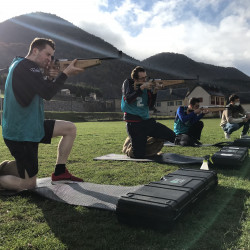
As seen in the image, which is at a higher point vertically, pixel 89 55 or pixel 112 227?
pixel 89 55

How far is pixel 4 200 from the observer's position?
3.92 meters

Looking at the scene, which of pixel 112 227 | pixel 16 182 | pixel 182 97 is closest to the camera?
pixel 112 227

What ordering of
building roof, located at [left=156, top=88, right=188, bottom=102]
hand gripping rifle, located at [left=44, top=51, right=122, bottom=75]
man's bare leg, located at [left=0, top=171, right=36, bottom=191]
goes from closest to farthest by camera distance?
man's bare leg, located at [left=0, top=171, right=36, bottom=191] < hand gripping rifle, located at [left=44, top=51, right=122, bottom=75] < building roof, located at [left=156, top=88, right=188, bottom=102]

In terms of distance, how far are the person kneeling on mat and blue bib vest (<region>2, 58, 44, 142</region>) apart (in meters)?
6.40

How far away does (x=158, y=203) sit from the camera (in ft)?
9.02

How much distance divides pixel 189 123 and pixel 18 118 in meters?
7.09

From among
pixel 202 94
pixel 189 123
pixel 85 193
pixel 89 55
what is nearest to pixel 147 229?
pixel 85 193

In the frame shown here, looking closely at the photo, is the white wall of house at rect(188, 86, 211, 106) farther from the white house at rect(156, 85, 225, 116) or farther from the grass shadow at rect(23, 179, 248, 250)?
the grass shadow at rect(23, 179, 248, 250)

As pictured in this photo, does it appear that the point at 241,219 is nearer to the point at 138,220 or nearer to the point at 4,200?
the point at 138,220

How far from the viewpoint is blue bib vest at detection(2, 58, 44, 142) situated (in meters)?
4.00

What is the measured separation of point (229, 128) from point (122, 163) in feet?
23.9

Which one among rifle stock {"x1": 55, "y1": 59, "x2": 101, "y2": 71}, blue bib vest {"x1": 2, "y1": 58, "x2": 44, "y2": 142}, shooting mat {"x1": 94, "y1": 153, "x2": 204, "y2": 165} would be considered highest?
rifle stock {"x1": 55, "y1": 59, "x2": 101, "y2": 71}

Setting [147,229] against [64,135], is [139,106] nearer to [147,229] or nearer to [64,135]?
[64,135]

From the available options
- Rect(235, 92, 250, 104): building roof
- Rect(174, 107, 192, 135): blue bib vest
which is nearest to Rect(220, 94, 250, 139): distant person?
Rect(174, 107, 192, 135): blue bib vest
